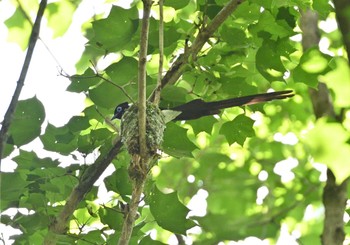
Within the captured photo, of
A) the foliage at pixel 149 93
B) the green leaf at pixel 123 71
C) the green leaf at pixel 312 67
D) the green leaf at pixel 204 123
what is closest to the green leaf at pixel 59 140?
the foliage at pixel 149 93

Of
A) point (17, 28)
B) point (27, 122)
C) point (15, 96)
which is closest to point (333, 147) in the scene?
point (27, 122)

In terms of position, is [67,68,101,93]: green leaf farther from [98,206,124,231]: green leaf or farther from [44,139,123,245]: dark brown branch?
[98,206,124,231]: green leaf

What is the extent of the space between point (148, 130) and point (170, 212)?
0.55m

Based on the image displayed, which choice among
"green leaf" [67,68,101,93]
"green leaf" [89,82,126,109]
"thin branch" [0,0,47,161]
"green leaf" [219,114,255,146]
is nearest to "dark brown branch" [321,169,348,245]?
"green leaf" [219,114,255,146]

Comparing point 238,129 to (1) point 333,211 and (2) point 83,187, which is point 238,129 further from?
(1) point 333,211

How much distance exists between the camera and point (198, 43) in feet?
12.4

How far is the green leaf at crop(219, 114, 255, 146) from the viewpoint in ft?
13.7

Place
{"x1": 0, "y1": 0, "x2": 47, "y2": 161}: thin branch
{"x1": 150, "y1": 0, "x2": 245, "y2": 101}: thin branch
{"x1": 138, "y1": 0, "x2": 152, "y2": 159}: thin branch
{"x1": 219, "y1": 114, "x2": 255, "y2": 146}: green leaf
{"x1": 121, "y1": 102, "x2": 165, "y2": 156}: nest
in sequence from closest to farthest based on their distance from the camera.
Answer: {"x1": 0, "y1": 0, "x2": 47, "y2": 161}: thin branch, {"x1": 138, "y1": 0, "x2": 152, "y2": 159}: thin branch, {"x1": 121, "y1": 102, "x2": 165, "y2": 156}: nest, {"x1": 150, "y1": 0, "x2": 245, "y2": 101}: thin branch, {"x1": 219, "y1": 114, "x2": 255, "y2": 146}: green leaf

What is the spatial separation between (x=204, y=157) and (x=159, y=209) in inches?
96.7

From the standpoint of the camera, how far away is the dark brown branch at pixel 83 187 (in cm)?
386

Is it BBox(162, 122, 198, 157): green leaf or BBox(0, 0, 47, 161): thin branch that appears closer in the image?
BBox(0, 0, 47, 161): thin branch

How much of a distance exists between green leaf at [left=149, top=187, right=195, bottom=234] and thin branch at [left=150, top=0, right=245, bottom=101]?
1.94ft

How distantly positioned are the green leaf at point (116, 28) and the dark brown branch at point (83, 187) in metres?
0.62

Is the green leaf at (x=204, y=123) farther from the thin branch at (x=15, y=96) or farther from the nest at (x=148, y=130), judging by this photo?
the thin branch at (x=15, y=96)
